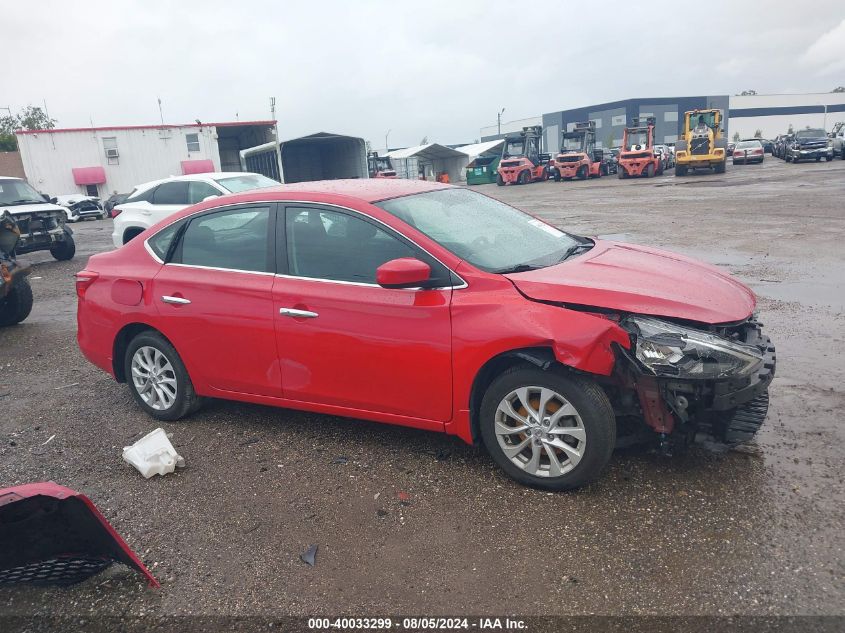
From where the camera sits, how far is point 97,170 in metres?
39.6

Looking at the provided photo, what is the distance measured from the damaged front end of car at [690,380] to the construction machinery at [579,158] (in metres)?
36.3

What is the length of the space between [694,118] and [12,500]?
34.4 meters

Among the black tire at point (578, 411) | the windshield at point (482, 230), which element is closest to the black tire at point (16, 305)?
the windshield at point (482, 230)

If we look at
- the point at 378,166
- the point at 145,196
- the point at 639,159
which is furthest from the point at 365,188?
the point at 378,166

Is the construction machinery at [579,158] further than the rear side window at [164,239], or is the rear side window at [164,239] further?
the construction machinery at [579,158]

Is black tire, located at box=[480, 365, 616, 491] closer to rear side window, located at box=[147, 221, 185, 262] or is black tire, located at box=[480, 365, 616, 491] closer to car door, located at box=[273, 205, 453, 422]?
car door, located at box=[273, 205, 453, 422]

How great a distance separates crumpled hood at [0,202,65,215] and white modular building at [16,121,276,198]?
26.5 m

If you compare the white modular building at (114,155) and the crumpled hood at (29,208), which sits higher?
the white modular building at (114,155)

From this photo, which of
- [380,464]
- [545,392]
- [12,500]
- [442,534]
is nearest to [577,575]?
[442,534]

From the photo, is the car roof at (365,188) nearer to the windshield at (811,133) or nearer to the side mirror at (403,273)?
the side mirror at (403,273)

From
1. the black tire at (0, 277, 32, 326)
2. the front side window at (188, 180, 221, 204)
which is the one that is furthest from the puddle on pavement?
the black tire at (0, 277, 32, 326)

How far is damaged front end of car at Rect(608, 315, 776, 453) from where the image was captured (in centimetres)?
329

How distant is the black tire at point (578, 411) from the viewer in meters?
3.36

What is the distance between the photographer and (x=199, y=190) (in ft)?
39.0
